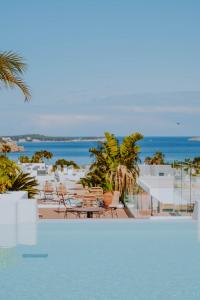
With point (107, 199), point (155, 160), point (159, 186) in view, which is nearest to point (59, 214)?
point (107, 199)

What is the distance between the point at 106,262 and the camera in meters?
10.4

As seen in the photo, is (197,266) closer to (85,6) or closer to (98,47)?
(85,6)

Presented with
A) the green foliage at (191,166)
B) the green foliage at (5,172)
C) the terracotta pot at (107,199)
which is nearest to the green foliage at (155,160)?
the terracotta pot at (107,199)

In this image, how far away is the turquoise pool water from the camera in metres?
8.80

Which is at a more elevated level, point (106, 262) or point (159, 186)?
point (159, 186)

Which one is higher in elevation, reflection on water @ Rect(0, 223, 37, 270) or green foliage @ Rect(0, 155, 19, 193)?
green foliage @ Rect(0, 155, 19, 193)

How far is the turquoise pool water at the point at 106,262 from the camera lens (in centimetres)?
880

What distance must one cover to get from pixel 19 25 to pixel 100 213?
1551cm

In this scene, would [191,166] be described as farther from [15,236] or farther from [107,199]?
[15,236]

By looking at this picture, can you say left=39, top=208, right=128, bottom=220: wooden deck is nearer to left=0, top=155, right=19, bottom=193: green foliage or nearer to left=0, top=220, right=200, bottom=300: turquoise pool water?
left=0, top=155, right=19, bottom=193: green foliage

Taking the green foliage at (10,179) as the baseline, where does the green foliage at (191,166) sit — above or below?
above

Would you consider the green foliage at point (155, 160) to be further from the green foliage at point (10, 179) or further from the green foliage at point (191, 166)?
the green foliage at point (10, 179)

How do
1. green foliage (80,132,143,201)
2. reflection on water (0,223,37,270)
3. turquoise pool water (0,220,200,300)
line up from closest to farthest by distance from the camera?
1. turquoise pool water (0,220,200,300)
2. reflection on water (0,223,37,270)
3. green foliage (80,132,143,201)

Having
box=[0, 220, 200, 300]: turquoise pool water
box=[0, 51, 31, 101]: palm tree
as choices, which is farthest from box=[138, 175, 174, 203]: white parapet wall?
box=[0, 51, 31, 101]: palm tree
